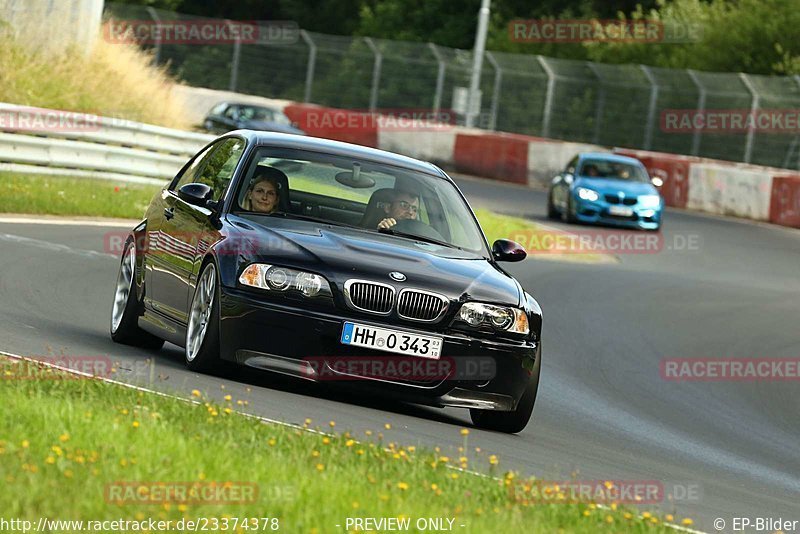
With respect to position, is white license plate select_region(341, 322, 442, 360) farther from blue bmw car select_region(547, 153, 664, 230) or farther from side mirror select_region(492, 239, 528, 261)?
→ blue bmw car select_region(547, 153, 664, 230)

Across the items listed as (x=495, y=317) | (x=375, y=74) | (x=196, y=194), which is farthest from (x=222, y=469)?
(x=375, y=74)

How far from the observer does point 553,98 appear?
149 feet

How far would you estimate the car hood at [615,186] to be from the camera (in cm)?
3047

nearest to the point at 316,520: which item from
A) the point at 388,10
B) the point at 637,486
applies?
the point at 637,486

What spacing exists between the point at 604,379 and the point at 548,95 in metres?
32.7

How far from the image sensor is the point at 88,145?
889 inches

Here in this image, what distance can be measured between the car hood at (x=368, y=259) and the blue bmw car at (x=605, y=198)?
68.8 feet

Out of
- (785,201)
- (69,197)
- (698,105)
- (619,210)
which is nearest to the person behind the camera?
(69,197)

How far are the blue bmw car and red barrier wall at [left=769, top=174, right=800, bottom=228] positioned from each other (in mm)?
3603

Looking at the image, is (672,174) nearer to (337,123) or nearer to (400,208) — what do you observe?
(337,123)

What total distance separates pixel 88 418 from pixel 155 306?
12.2 ft

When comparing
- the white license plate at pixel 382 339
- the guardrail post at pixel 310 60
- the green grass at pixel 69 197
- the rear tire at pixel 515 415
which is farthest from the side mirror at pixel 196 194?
Result: the guardrail post at pixel 310 60

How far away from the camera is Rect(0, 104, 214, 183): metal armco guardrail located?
21.2 m

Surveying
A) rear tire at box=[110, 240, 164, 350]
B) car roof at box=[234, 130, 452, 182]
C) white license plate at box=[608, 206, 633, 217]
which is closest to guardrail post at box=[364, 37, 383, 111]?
white license plate at box=[608, 206, 633, 217]
